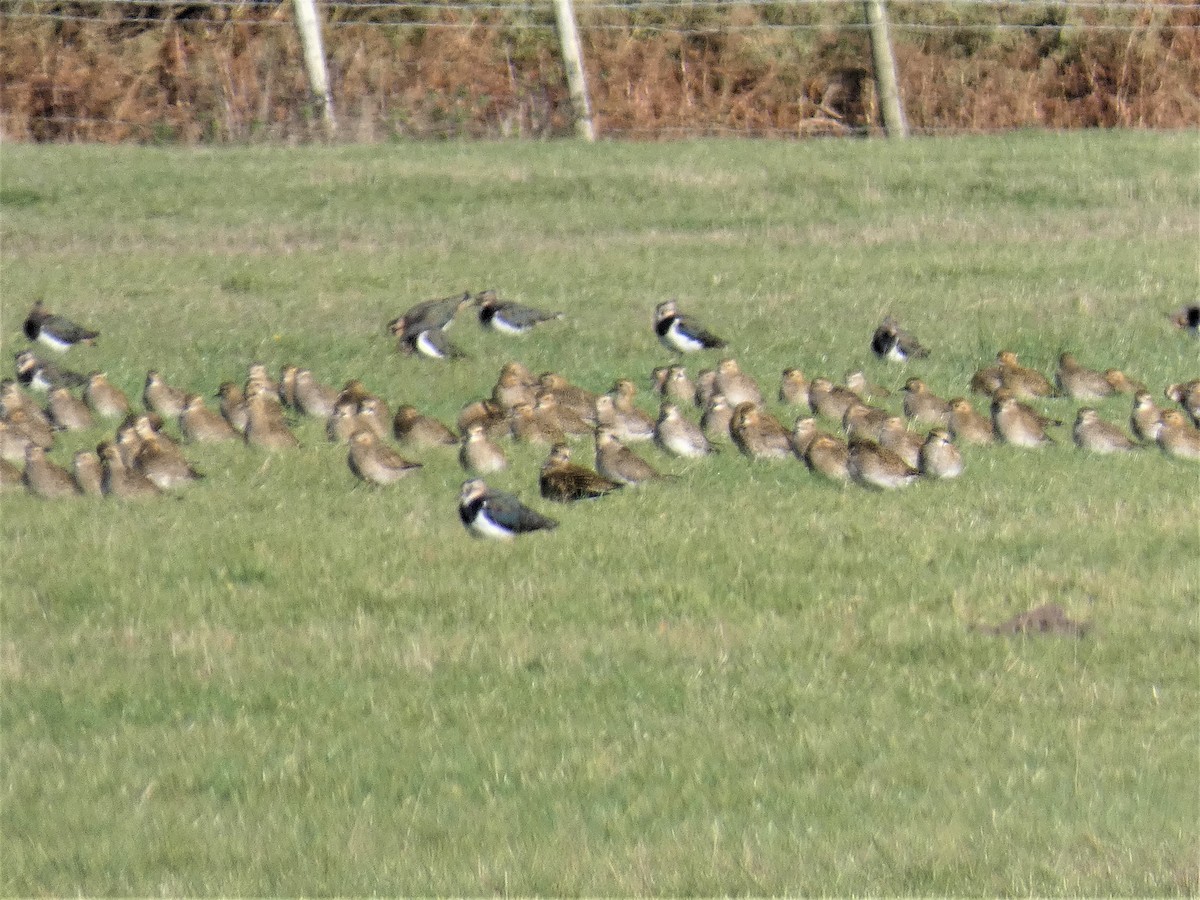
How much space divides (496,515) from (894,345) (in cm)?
634

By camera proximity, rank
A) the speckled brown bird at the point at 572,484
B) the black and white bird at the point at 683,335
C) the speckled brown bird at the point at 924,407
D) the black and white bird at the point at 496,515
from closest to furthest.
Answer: the black and white bird at the point at 496,515, the speckled brown bird at the point at 572,484, the speckled brown bird at the point at 924,407, the black and white bird at the point at 683,335

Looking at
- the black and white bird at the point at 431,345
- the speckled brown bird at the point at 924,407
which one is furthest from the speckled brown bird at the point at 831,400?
the black and white bird at the point at 431,345

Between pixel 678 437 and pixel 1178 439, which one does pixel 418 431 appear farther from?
pixel 1178 439

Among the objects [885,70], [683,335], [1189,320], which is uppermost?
[683,335]

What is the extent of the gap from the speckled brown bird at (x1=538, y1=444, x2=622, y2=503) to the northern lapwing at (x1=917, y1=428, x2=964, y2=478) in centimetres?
191

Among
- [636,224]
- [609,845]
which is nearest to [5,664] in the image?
[609,845]

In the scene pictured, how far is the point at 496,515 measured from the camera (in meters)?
10.4

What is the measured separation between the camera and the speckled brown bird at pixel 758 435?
1283 centimetres

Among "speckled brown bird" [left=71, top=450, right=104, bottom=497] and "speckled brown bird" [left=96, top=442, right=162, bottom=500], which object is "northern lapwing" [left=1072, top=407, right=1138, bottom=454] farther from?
"speckled brown bird" [left=71, top=450, right=104, bottom=497]

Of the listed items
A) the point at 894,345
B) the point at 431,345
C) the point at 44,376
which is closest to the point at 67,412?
the point at 44,376

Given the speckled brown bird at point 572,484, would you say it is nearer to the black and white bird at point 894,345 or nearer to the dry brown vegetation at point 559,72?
the black and white bird at point 894,345

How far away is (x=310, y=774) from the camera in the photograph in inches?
282

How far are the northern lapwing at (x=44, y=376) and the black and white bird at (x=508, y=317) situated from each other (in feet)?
11.3

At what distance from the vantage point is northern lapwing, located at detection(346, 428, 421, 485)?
1203 cm
